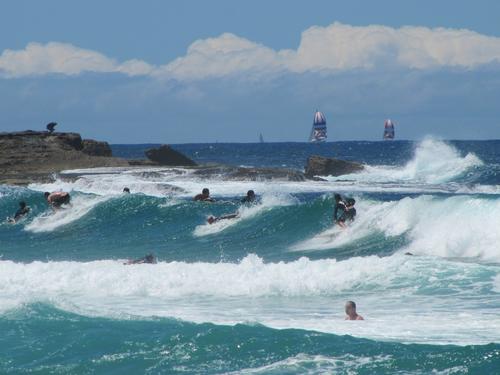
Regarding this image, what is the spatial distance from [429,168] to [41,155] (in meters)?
A: 25.3

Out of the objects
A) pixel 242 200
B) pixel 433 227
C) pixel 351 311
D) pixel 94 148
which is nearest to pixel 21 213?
pixel 242 200

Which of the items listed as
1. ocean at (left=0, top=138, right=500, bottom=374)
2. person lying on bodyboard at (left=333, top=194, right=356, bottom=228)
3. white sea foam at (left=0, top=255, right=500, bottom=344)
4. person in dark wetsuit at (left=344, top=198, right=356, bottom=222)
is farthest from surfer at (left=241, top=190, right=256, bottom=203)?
white sea foam at (left=0, top=255, right=500, bottom=344)

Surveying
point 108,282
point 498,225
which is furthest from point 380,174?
point 108,282

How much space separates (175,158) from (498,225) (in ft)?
118

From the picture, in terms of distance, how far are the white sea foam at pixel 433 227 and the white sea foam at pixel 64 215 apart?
10212mm

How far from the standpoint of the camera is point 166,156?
61.6 m

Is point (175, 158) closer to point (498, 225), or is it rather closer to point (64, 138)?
point (64, 138)

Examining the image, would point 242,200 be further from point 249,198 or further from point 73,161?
point 73,161

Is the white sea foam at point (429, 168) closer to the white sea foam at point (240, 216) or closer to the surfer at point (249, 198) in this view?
the white sea foam at point (240, 216)

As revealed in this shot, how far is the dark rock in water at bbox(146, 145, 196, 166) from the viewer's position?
61.1 m

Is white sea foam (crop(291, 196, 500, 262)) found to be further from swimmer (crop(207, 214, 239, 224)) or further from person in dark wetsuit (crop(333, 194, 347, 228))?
swimmer (crop(207, 214, 239, 224))

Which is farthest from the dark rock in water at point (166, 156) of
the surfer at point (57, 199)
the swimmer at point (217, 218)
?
the swimmer at point (217, 218)

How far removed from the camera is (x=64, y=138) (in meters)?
59.6

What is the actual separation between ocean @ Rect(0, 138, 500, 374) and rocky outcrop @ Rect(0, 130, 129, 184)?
15.2 meters
